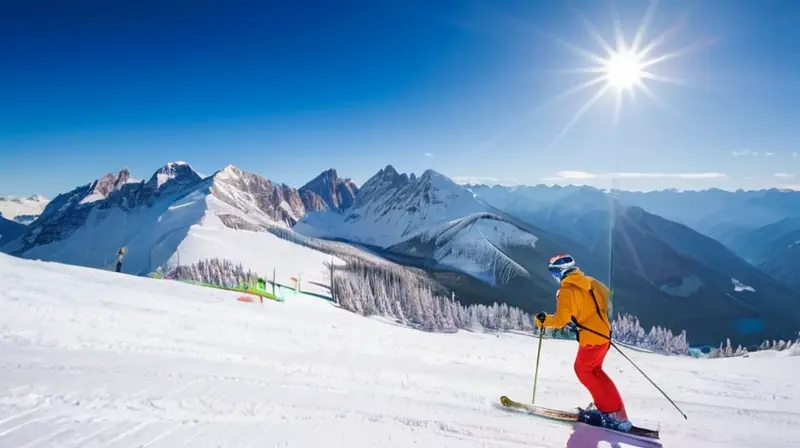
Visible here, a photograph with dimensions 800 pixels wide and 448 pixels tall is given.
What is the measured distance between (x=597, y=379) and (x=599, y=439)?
1.39m

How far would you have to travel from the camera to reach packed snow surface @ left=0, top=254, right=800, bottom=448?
5547 millimetres

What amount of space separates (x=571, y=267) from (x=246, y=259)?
15959 centimetres

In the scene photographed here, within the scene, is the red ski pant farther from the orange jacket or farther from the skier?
the orange jacket

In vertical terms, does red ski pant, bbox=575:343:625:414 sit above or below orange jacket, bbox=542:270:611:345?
below

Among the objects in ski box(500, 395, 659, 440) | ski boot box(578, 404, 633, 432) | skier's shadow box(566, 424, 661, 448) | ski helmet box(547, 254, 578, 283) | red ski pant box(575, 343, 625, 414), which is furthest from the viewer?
ski helmet box(547, 254, 578, 283)

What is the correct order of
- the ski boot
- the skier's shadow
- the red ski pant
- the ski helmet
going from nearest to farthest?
the skier's shadow → the ski boot → the red ski pant → the ski helmet

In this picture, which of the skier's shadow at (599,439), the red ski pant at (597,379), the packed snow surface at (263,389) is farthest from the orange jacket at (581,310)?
the packed snow surface at (263,389)

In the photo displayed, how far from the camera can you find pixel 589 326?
7387mm

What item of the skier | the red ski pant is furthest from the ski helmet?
the red ski pant

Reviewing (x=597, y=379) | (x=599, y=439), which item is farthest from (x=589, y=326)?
(x=599, y=439)

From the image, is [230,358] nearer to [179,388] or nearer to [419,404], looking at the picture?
[179,388]

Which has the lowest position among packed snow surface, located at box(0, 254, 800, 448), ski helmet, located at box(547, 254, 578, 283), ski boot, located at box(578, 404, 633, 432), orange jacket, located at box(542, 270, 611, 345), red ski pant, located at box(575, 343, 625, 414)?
packed snow surface, located at box(0, 254, 800, 448)

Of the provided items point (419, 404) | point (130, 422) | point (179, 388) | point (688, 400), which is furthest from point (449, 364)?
point (130, 422)

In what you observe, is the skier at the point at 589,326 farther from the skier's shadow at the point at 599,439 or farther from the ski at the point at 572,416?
the skier's shadow at the point at 599,439
